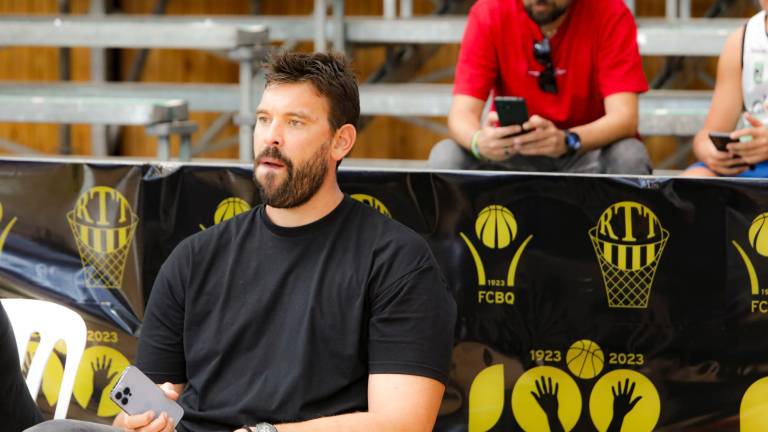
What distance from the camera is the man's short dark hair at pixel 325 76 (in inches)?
99.9

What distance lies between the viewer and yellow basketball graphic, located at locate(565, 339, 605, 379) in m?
3.28

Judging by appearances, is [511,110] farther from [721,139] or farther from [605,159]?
[721,139]

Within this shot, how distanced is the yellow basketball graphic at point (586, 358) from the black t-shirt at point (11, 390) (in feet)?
5.30

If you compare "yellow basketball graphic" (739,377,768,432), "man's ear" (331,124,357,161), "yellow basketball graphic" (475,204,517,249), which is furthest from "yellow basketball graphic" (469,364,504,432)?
"man's ear" (331,124,357,161)

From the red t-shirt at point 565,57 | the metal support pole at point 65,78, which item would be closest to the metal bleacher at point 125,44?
the metal support pole at point 65,78

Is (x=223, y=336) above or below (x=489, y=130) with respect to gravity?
below

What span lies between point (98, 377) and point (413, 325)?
1492 mm

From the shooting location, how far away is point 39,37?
616 cm

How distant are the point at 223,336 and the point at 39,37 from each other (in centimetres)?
415

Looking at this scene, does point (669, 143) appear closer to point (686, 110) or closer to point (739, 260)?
point (686, 110)

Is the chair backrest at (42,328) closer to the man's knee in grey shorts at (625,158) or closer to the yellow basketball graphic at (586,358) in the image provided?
the yellow basketball graphic at (586,358)

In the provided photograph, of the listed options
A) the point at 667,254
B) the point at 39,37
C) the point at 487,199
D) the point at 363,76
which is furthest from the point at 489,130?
the point at 363,76

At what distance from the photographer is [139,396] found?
7.43 feet

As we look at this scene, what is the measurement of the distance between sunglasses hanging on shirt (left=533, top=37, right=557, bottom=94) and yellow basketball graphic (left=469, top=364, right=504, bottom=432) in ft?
4.18
